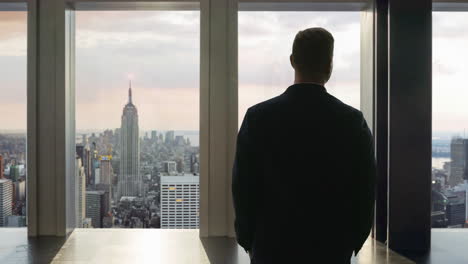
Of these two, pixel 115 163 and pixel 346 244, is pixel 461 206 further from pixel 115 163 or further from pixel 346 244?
pixel 346 244

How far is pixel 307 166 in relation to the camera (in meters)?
1.45

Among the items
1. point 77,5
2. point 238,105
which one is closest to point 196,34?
point 238,105

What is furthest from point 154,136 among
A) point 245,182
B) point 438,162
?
point 245,182

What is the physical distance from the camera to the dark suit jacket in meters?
1.45

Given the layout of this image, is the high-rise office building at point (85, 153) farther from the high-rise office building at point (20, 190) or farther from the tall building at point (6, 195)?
the tall building at point (6, 195)

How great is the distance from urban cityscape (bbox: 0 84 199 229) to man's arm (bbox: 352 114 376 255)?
3332 mm

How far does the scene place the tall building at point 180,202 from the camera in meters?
4.80

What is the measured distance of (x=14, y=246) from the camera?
4262mm

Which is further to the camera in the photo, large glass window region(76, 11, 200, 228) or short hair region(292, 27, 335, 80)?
large glass window region(76, 11, 200, 228)

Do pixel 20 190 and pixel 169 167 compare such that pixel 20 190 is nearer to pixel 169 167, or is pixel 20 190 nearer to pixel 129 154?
pixel 129 154

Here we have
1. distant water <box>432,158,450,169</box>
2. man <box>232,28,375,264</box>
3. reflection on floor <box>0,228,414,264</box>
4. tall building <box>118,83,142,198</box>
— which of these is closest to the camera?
man <box>232,28,375,264</box>

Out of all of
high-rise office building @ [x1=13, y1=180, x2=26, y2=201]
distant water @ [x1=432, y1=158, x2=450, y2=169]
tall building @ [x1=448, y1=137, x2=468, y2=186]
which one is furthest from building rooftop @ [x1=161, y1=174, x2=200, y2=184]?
tall building @ [x1=448, y1=137, x2=468, y2=186]

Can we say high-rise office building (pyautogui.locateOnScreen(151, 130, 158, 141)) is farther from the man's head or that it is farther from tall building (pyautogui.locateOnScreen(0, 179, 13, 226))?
the man's head

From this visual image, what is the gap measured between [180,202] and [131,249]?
30.9 inches
